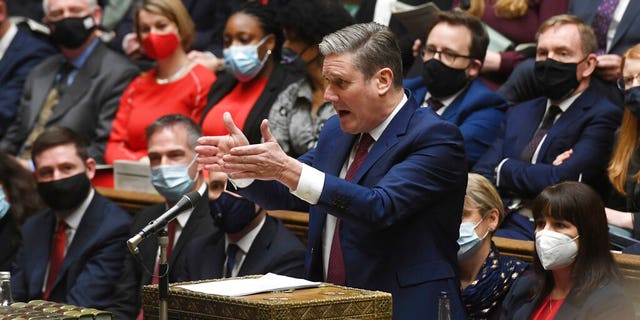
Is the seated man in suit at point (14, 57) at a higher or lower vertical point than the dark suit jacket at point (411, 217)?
lower

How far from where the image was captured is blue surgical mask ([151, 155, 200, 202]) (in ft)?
19.1

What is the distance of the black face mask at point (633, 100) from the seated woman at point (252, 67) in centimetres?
204

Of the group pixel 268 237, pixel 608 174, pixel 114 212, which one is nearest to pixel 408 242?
pixel 268 237

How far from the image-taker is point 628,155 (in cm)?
541

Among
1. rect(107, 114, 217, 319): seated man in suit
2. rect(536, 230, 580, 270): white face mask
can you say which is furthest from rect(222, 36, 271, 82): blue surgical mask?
rect(536, 230, 580, 270): white face mask

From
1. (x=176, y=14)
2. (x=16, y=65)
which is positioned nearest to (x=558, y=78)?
(x=176, y=14)

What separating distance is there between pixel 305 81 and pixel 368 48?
263 centimetres

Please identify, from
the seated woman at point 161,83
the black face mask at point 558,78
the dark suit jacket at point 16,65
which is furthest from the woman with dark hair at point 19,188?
the black face mask at point 558,78

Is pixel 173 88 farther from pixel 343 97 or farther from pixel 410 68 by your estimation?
pixel 343 97

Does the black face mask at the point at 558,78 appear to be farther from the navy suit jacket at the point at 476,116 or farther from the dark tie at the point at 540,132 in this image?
the navy suit jacket at the point at 476,116

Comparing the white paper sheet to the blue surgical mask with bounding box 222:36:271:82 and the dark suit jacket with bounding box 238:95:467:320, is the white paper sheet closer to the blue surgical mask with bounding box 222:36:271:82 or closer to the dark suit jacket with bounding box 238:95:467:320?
the dark suit jacket with bounding box 238:95:467:320

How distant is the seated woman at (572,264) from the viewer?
4191 millimetres

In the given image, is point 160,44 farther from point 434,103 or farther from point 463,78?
point 463,78

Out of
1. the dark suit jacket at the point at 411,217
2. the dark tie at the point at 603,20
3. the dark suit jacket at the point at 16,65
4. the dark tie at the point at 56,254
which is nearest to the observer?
the dark suit jacket at the point at 411,217
